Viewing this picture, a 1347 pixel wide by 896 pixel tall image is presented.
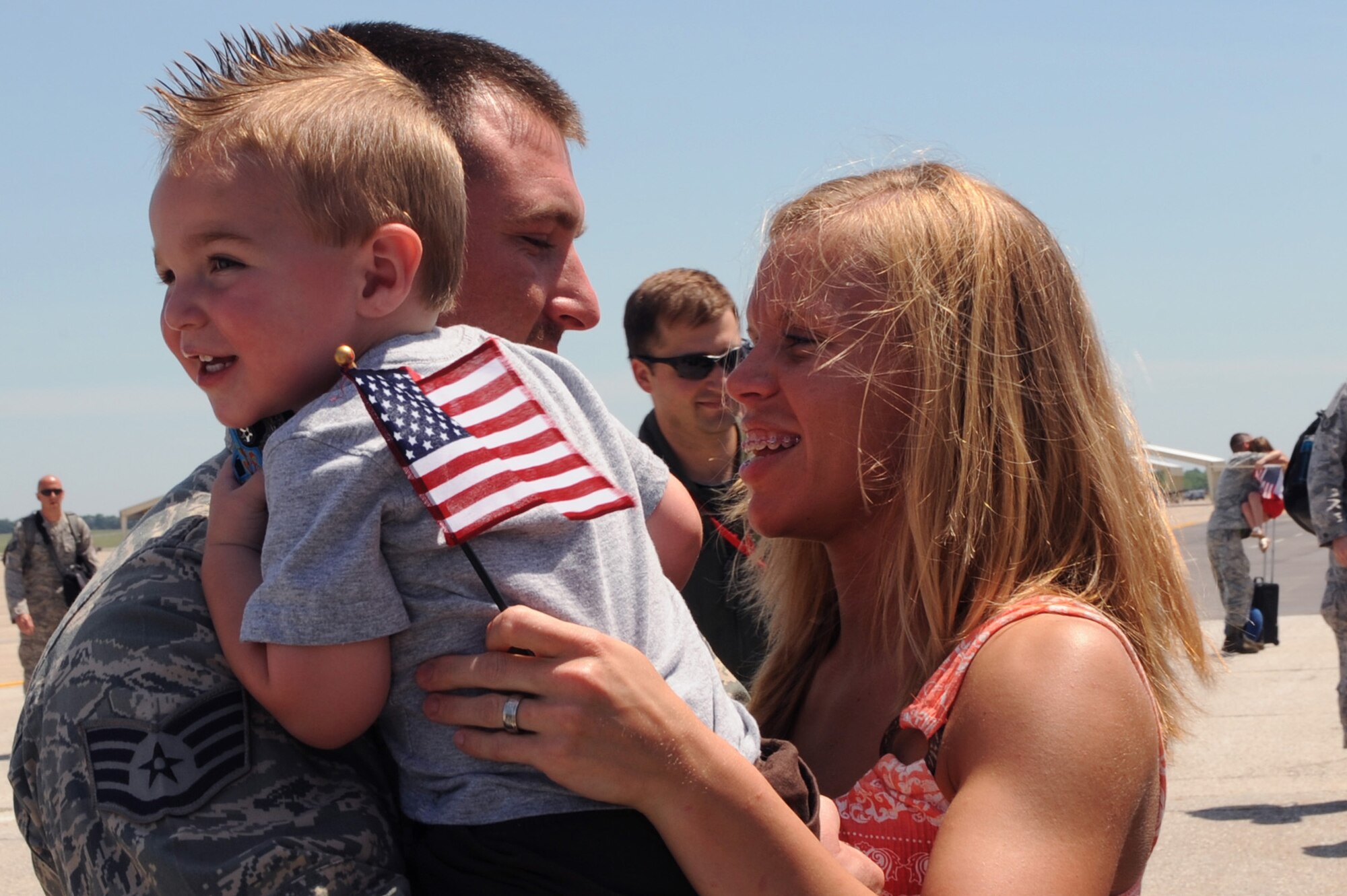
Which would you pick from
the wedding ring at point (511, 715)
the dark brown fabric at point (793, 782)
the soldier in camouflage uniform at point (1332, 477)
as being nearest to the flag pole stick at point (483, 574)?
the wedding ring at point (511, 715)

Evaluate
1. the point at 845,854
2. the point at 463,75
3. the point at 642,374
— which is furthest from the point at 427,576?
the point at 642,374

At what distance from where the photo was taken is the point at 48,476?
12109mm

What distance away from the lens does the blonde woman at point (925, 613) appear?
5.75 feet

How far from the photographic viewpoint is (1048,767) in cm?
186

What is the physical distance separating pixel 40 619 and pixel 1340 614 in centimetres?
1040

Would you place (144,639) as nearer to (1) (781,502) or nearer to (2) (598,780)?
(2) (598,780)

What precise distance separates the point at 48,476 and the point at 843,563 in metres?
11.3

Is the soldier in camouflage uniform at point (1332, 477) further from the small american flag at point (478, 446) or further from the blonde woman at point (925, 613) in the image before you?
the small american flag at point (478, 446)

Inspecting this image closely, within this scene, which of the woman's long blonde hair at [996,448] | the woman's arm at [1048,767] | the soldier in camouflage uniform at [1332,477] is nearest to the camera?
the woman's arm at [1048,767]

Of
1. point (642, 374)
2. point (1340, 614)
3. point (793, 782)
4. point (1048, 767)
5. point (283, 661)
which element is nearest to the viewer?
point (283, 661)

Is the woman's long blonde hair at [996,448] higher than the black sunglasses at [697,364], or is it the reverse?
Answer: the woman's long blonde hair at [996,448]

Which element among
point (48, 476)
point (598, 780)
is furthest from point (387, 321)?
point (48, 476)

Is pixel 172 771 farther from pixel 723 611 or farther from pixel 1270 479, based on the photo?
pixel 1270 479

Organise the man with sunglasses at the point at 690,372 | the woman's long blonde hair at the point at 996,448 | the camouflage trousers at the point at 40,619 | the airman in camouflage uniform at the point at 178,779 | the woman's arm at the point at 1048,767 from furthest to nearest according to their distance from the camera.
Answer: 1. the camouflage trousers at the point at 40,619
2. the man with sunglasses at the point at 690,372
3. the woman's long blonde hair at the point at 996,448
4. the woman's arm at the point at 1048,767
5. the airman in camouflage uniform at the point at 178,779
